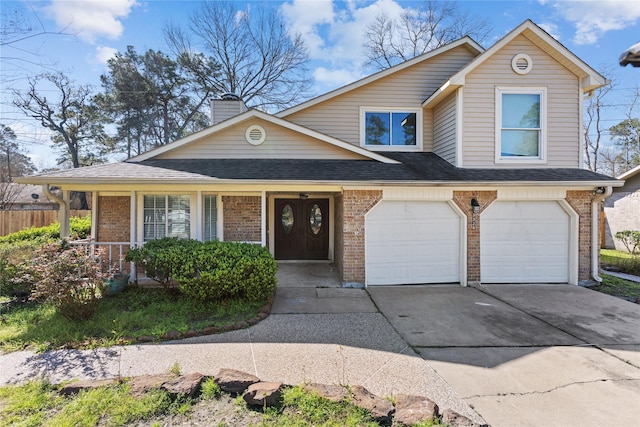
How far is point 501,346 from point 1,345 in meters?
7.00

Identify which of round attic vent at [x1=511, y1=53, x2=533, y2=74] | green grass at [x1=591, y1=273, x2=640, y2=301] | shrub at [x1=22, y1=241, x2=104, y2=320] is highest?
round attic vent at [x1=511, y1=53, x2=533, y2=74]

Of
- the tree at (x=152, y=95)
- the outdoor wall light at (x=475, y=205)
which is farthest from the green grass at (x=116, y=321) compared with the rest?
the tree at (x=152, y=95)

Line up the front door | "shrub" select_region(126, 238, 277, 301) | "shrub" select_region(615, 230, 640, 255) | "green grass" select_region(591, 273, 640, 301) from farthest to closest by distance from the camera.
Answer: "shrub" select_region(615, 230, 640, 255)
the front door
"green grass" select_region(591, 273, 640, 301)
"shrub" select_region(126, 238, 277, 301)

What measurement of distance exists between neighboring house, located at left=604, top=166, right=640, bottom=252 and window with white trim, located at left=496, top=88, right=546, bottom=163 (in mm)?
8601

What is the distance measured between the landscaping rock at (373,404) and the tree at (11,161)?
69.5 feet

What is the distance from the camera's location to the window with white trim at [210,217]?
798 cm

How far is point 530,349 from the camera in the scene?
14.3ft

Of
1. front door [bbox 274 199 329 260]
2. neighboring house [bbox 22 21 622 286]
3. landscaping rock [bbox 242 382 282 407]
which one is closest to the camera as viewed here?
landscaping rock [bbox 242 382 282 407]

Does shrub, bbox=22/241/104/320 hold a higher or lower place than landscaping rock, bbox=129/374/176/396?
higher

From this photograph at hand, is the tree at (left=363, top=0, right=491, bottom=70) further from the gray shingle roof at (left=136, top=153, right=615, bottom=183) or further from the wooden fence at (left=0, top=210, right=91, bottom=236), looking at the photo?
the wooden fence at (left=0, top=210, right=91, bottom=236)

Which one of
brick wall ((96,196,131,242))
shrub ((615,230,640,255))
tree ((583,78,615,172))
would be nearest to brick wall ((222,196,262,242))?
brick wall ((96,196,131,242))

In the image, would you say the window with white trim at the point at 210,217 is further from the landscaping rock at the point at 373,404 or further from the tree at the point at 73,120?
the tree at the point at 73,120

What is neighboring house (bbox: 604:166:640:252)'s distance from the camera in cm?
1354

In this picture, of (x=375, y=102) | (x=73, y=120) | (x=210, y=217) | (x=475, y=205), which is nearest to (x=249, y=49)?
(x=73, y=120)
